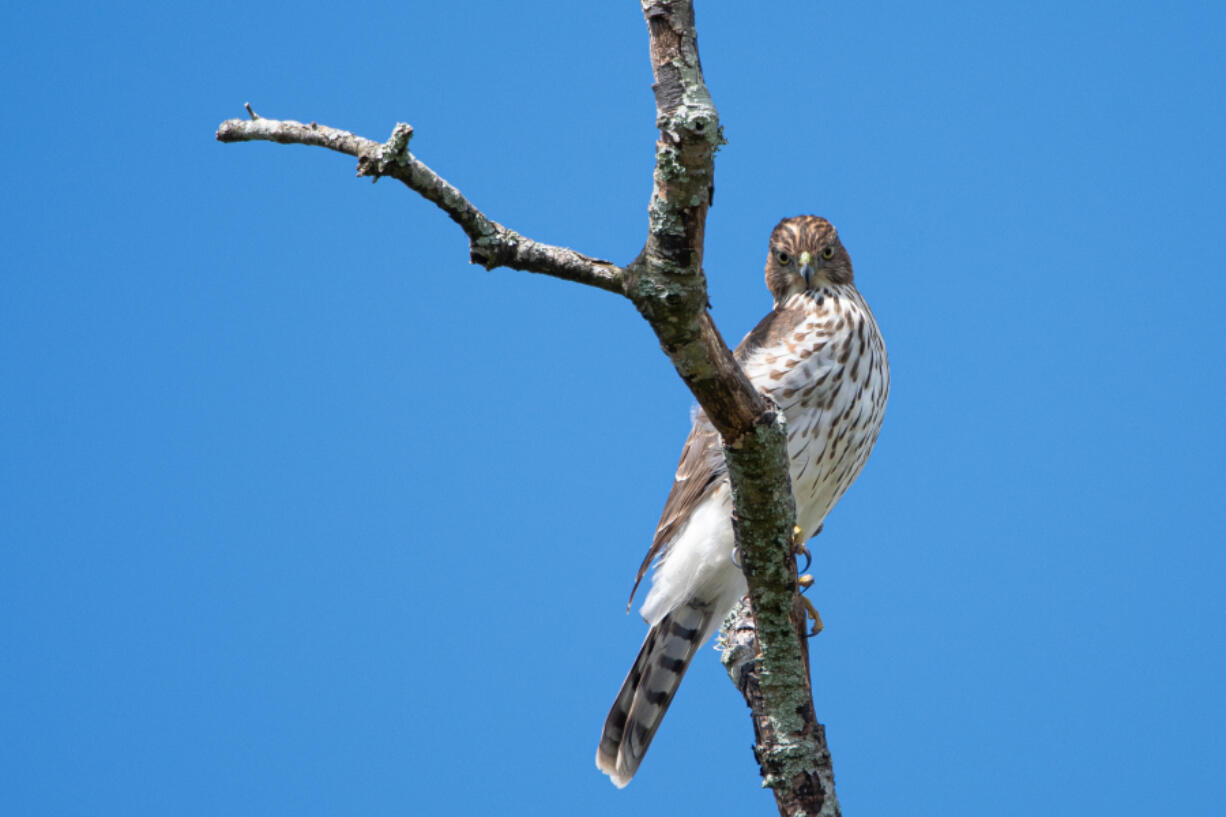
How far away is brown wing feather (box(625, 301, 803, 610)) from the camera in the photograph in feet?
15.1

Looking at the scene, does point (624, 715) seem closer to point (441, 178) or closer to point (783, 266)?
point (783, 266)

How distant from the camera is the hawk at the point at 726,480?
4527 mm

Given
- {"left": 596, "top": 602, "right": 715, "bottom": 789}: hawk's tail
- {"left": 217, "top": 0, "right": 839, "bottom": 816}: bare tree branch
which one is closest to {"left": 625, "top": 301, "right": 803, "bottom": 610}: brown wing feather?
{"left": 596, "top": 602, "right": 715, "bottom": 789}: hawk's tail

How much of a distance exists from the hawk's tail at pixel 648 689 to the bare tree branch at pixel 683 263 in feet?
3.22

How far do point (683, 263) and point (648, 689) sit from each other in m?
2.19

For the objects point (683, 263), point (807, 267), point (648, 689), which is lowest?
point (648, 689)

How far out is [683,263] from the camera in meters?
2.86

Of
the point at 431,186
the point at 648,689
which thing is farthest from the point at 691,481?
the point at 431,186

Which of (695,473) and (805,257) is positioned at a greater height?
(805,257)

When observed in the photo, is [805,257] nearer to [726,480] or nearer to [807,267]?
[807,267]

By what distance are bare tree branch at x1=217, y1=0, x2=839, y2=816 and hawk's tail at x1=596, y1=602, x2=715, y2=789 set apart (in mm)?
983

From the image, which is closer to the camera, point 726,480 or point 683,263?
point 683,263

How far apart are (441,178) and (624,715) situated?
255 cm

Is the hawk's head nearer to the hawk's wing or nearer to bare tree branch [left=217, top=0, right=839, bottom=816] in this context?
the hawk's wing
